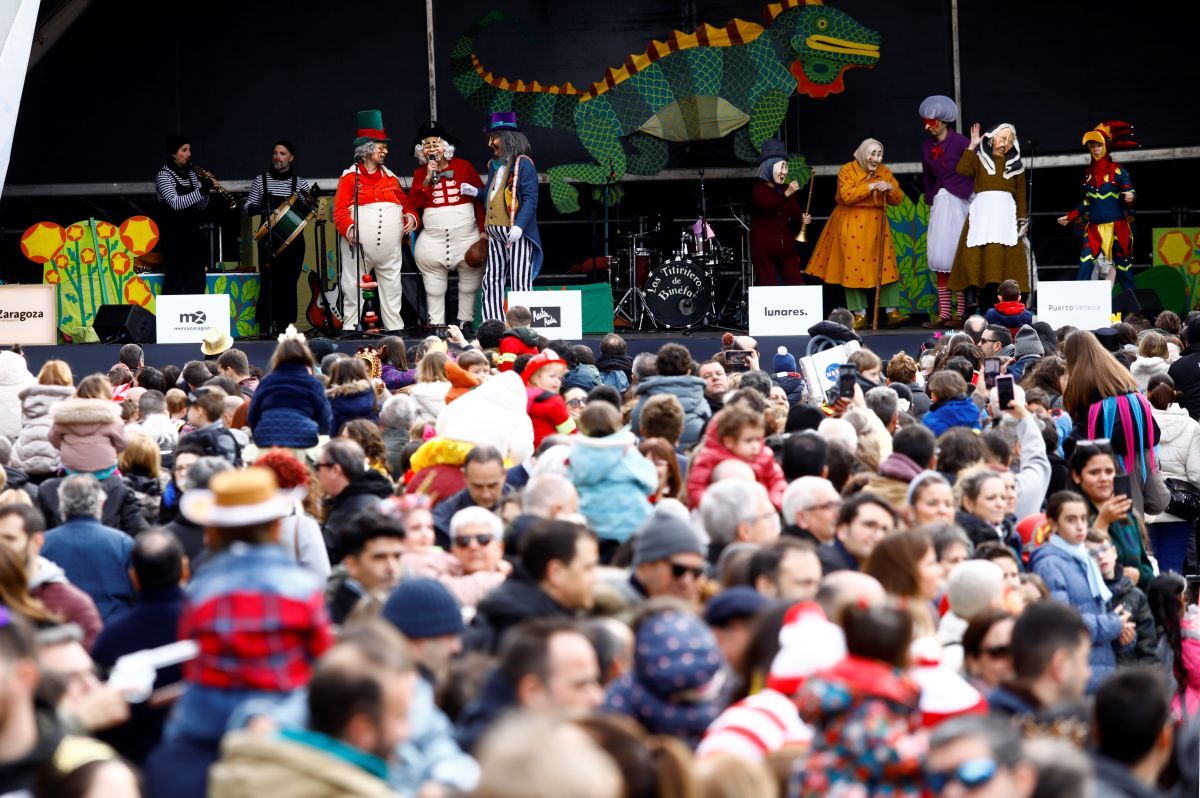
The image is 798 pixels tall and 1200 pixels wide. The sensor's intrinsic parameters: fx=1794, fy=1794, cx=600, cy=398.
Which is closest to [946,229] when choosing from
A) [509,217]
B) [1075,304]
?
[1075,304]

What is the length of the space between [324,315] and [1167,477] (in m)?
8.38

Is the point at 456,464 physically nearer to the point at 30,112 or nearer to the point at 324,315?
the point at 324,315

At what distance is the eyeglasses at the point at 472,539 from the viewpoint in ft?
16.7

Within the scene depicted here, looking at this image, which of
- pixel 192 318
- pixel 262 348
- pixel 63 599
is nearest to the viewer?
pixel 63 599

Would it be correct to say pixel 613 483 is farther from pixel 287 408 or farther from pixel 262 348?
pixel 262 348

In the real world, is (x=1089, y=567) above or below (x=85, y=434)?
below

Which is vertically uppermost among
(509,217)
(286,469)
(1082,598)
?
(509,217)

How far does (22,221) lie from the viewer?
16281 mm

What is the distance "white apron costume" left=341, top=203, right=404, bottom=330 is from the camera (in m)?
14.2

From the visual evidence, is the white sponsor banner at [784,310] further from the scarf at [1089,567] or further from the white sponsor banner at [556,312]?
the scarf at [1089,567]

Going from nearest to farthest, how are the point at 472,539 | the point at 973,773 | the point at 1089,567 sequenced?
the point at 973,773 < the point at 472,539 < the point at 1089,567

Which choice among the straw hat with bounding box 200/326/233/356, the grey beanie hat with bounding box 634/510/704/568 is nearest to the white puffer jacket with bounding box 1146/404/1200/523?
the grey beanie hat with bounding box 634/510/704/568

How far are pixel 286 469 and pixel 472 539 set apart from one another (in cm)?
77

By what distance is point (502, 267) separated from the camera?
14.0 meters
